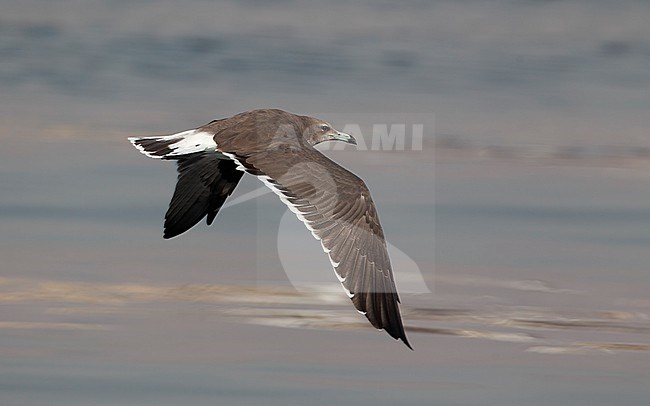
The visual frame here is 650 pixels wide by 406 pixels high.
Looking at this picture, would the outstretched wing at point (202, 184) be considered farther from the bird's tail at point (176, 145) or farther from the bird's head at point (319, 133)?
the bird's head at point (319, 133)

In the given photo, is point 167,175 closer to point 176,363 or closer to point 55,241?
point 55,241

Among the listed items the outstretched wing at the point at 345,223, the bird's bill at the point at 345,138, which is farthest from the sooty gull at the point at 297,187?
the bird's bill at the point at 345,138

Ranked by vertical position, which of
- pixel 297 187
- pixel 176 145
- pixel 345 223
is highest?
pixel 176 145

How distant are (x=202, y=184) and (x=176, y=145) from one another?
44cm

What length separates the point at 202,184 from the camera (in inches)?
292

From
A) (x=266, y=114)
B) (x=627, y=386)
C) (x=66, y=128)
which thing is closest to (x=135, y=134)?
(x=66, y=128)

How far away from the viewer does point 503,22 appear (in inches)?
482

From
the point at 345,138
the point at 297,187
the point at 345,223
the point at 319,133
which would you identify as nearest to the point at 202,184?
the point at 319,133

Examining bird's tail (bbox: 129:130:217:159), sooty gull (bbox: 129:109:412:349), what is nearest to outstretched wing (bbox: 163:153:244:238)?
sooty gull (bbox: 129:109:412:349)

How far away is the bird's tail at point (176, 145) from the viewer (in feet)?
23.0

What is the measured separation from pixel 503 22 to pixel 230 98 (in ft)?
9.65

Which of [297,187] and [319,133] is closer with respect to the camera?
[297,187]

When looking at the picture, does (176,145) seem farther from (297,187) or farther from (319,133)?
(319,133)

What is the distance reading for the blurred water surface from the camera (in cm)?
702
